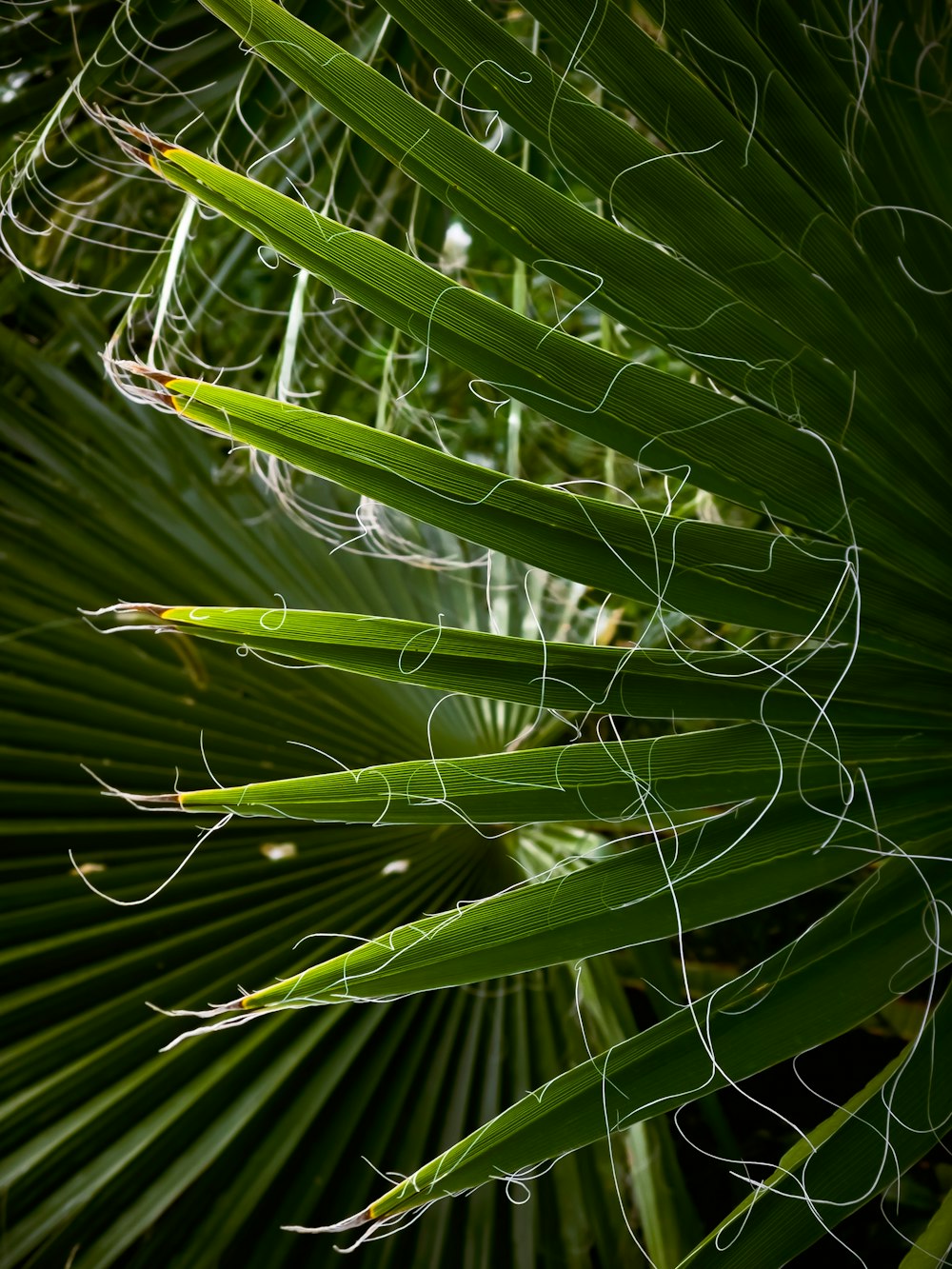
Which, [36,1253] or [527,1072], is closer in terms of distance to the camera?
[36,1253]

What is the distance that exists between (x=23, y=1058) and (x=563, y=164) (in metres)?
0.85

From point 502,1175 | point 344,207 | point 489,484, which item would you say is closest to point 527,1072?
point 502,1175

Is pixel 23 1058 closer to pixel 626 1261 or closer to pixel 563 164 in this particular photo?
pixel 626 1261

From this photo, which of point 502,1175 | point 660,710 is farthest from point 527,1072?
point 660,710

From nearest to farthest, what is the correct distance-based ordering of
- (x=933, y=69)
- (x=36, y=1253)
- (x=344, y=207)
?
(x=933, y=69) < (x=36, y=1253) < (x=344, y=207)

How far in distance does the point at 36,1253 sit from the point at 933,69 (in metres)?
1.14

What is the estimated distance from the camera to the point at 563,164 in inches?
19.8

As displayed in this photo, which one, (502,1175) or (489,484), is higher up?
(489,484)

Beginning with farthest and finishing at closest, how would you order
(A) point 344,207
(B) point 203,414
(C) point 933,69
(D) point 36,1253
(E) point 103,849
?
(A) point 344,207, (E) point 103,849, (D) point 36,1253, (C) point 933,69, (B) point 203,414

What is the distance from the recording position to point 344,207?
116 centimetres

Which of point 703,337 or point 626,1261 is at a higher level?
point 703,337

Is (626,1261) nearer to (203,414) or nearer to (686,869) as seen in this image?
(686,869)

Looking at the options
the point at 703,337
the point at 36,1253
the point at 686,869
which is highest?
the point at 703,337

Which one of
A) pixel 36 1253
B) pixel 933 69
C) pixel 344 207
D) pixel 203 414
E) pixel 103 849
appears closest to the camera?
pixel 203 414
